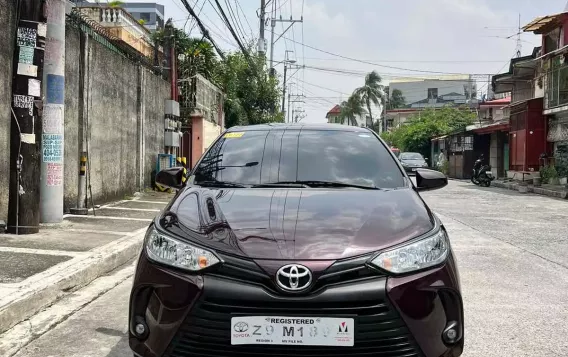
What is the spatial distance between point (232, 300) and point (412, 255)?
0.87 meters

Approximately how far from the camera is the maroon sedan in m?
2.40

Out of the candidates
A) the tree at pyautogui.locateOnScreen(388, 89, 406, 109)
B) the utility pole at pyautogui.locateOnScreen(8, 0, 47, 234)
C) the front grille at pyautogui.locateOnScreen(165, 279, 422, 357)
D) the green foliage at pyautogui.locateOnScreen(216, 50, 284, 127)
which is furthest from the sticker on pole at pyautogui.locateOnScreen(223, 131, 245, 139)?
the tree at pyautogui.locateOnScreen(388, 89, 406, 109)

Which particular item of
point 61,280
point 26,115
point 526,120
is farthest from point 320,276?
point 526,120

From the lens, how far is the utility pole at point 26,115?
6809mm

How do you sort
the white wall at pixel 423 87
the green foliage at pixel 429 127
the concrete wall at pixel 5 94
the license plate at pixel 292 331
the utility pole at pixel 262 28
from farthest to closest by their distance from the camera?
the white wall at pixel 423 87 → the green foliage at pixel 429 127 → the utility pole at pixel 262 28 → the concrete wall at pixel 5 94 → the license plate at pixel 292 331

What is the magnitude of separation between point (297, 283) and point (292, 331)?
0.67ft

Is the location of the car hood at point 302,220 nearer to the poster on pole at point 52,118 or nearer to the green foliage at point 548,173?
the poster on pole at point 52,118

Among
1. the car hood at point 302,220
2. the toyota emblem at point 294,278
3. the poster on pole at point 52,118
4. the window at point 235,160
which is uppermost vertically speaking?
the poster on pole at point 52,118

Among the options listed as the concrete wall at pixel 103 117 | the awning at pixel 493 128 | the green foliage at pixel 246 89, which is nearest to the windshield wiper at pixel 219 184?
the concrete wall at pixel 103 117

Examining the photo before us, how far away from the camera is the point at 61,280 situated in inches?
196

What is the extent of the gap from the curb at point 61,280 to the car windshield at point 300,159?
174cm

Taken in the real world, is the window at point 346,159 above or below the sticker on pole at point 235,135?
below

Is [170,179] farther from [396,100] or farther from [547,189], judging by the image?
[396,100]

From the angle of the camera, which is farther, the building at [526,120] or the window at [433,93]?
the window at [433,93]
